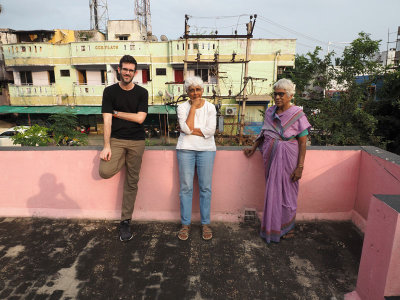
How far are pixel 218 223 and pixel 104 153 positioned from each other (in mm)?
1510

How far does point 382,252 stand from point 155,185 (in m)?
2.22

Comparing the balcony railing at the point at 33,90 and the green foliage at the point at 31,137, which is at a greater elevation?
the balcony railing at the point at 33,90

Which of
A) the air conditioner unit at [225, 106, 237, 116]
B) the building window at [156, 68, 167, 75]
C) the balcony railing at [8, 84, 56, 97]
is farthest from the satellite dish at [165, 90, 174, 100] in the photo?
the balcony railing at [8, 84, 56, 97]

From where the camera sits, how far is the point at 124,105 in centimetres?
251

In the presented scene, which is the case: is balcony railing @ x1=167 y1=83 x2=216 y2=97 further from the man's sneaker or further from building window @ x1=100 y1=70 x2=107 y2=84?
the man's sneaker

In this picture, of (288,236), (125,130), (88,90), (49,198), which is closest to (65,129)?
(49,198)

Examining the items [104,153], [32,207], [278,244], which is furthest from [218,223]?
[32,207]

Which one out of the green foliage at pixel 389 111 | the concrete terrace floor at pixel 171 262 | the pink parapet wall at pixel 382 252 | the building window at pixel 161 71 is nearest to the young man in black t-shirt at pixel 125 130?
the concrete terrace floor at pixel 171 262

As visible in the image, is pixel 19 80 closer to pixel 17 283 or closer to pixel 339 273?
pixel 17 283

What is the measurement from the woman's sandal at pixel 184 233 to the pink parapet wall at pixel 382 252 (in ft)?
5.06

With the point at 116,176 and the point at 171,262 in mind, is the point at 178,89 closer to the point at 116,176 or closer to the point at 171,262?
the point at 116,176

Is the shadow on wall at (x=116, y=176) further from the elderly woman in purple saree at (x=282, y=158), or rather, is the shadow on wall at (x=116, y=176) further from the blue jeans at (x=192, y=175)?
the elderly woman in purple saree at (x=282, y=158)

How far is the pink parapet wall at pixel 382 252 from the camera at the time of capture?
4.73ft

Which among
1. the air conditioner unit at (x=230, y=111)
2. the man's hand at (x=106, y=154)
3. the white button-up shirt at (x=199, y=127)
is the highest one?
the white button-up shirt at (x=199, y=127)
